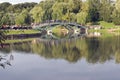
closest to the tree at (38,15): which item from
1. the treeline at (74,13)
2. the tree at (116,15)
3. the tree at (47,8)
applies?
the treeline at (74,13)

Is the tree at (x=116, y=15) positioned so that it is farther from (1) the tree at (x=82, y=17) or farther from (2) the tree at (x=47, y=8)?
(2) the tree at (x=47, y=8)

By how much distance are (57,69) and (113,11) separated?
5554cm

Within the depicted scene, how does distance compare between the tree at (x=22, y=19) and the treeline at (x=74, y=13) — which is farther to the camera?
the tree at (x=22, y=19)

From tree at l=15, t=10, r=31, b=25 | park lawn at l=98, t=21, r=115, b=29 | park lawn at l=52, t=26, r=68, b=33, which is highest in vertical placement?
tree at l=15, t=10, r=31, b=25

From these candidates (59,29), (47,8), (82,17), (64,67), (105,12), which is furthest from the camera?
(47,8)

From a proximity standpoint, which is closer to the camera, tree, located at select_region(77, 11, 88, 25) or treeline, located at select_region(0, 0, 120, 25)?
tree, located at select_region(77, 11, 88, 25)

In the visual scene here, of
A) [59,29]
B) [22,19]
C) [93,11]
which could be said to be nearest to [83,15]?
A: [93,11]

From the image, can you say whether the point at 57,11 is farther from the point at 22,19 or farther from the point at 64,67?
the point at 64,67

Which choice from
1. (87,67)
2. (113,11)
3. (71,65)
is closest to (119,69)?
(87,67)

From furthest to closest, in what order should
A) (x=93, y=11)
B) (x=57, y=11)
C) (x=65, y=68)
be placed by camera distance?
(x=57, y=11), (x=93, y=11), (x=65, y=68)

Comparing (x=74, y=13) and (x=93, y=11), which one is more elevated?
(x=93, y=11)

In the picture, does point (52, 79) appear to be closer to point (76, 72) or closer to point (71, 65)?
point (76, 72)

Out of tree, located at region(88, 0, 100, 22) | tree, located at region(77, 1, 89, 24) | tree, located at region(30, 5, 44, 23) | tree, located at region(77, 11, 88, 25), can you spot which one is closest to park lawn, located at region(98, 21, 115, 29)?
tree, located at region(88, 0, 100, 22)

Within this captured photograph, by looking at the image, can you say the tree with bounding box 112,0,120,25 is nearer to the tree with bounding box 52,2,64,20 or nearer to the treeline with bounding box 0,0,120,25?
the treeline with bounding box 0,0,120,25
